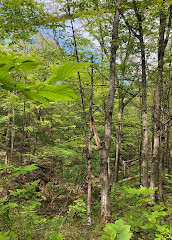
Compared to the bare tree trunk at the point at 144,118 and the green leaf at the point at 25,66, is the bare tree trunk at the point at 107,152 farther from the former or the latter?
the green leaf at the point at 25,66

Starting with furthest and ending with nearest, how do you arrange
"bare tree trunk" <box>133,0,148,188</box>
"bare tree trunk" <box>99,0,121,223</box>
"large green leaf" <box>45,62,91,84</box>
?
"bare tree trunk" <box>133,0,148,188</box>
"bare tree trunk" <box>99,0,121,223</box>
"large green leaf" <box>45,62,91,84</box>

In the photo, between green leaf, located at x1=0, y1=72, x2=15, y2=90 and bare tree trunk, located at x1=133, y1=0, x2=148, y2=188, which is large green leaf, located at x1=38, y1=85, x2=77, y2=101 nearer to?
green leaf, located at x1=0, y1=72, x2=15, y2=90

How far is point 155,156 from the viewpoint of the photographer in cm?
670

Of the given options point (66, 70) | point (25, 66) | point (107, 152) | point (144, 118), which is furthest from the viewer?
point (144, 118)

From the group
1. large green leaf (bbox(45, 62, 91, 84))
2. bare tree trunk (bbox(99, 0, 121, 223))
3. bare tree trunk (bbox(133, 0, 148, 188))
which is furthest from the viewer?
bare tree trunk (bbox(133, 0, 148, 188))

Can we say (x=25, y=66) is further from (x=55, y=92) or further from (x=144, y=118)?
(x=144, y=118)

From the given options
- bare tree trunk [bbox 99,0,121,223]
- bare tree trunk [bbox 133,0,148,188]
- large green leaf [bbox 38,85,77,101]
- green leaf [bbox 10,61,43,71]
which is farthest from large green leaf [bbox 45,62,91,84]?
bare tree trunk [bbox 133,0,148,188]

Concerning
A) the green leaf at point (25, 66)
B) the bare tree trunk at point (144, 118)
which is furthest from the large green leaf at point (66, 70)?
the bare tree trunk at point (144, 118)

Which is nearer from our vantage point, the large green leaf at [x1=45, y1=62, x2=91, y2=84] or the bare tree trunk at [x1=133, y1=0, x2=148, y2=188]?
the large green leaf at [x1=45, y1=62, x2=91, y2=84]

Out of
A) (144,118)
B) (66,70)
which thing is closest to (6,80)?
(66,70)

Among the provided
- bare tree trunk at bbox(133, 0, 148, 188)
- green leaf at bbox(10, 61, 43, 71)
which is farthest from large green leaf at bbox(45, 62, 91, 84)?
bare tree trunk at bbox(133, 0, 148, 188)

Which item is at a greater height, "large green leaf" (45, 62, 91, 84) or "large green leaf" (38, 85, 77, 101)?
"large green leaf" (45, 62, 91, 84)

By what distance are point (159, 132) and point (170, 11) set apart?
5.31 meters

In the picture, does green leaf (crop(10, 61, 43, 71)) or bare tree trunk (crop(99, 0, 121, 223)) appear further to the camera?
bare tree trunk (crop(99, 0, 121, 223))
